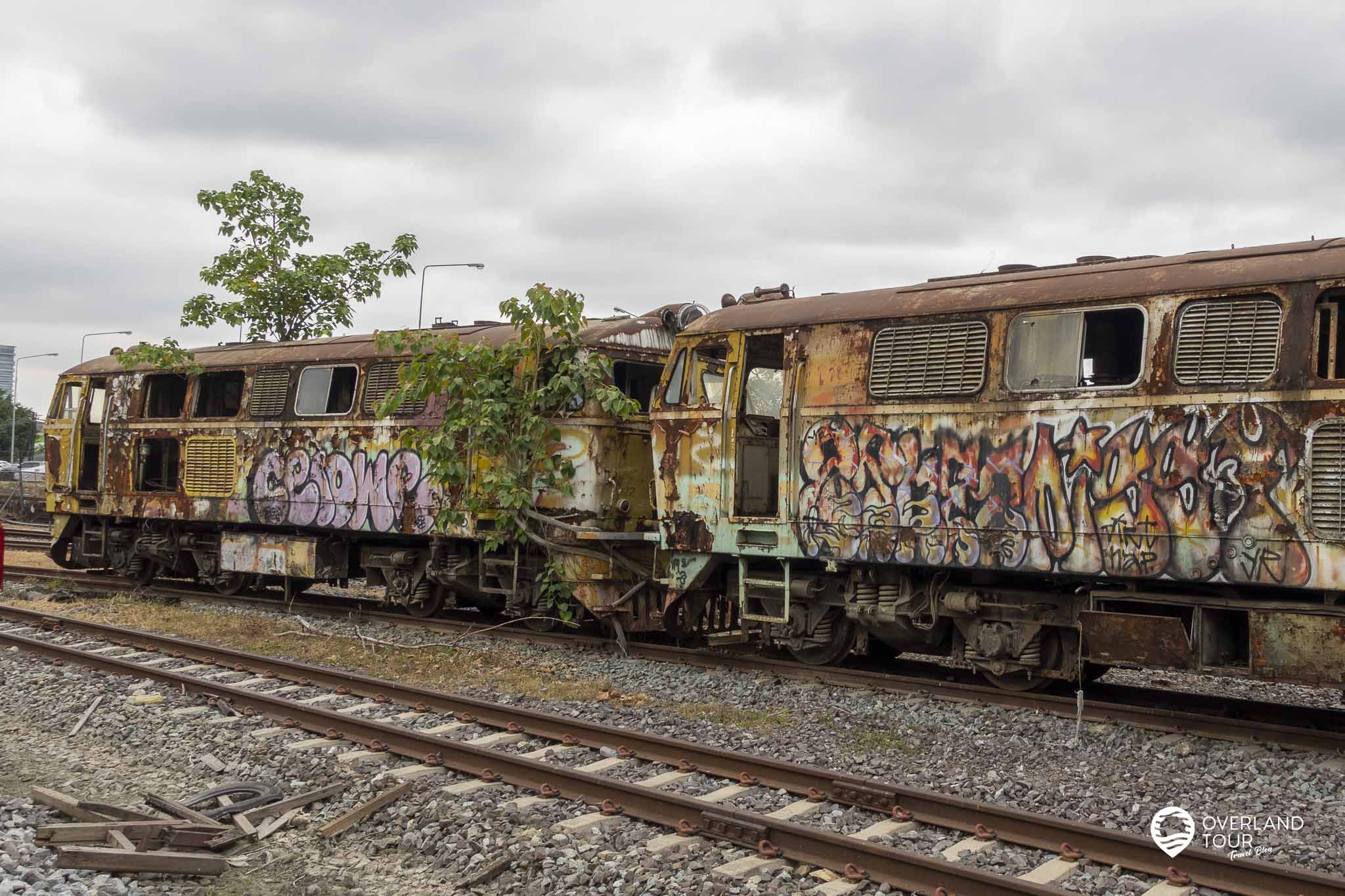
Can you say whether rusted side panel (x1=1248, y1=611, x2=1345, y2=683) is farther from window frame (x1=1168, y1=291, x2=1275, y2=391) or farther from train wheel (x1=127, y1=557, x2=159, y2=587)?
train wheel (x1=127, y1=557, x2=159, y2=587)

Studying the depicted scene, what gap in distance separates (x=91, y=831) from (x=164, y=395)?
1208cm

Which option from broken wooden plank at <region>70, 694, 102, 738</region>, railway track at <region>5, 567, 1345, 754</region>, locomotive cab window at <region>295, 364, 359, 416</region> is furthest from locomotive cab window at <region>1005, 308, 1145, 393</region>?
locomotive cab window at <region>295, 364, 359, 416</region>

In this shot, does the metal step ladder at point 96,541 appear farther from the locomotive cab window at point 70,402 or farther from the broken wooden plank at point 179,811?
the broken wooden plank at point 179,811

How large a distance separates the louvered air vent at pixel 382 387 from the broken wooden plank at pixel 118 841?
7.85 m

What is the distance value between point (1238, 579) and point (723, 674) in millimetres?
4598

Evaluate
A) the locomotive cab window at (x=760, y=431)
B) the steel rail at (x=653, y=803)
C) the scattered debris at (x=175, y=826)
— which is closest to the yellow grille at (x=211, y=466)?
the steel rail at (x=653, y=803)

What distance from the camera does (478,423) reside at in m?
11.8

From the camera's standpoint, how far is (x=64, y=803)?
6.47m

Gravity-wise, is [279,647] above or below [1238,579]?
below

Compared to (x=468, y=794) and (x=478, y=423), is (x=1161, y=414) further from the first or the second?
(x=478, y=423)

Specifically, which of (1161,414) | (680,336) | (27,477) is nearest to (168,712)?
(680,336)

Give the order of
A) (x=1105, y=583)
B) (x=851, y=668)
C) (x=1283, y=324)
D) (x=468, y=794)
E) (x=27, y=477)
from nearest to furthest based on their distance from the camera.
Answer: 1. (x=468, y=794)
2. (x=1283, y=324)
3. (x=1105, y=583)
4. (x=851, y=668)
5. (x=27, y=477)

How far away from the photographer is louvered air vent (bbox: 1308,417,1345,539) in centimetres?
739

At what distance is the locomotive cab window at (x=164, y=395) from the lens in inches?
660
